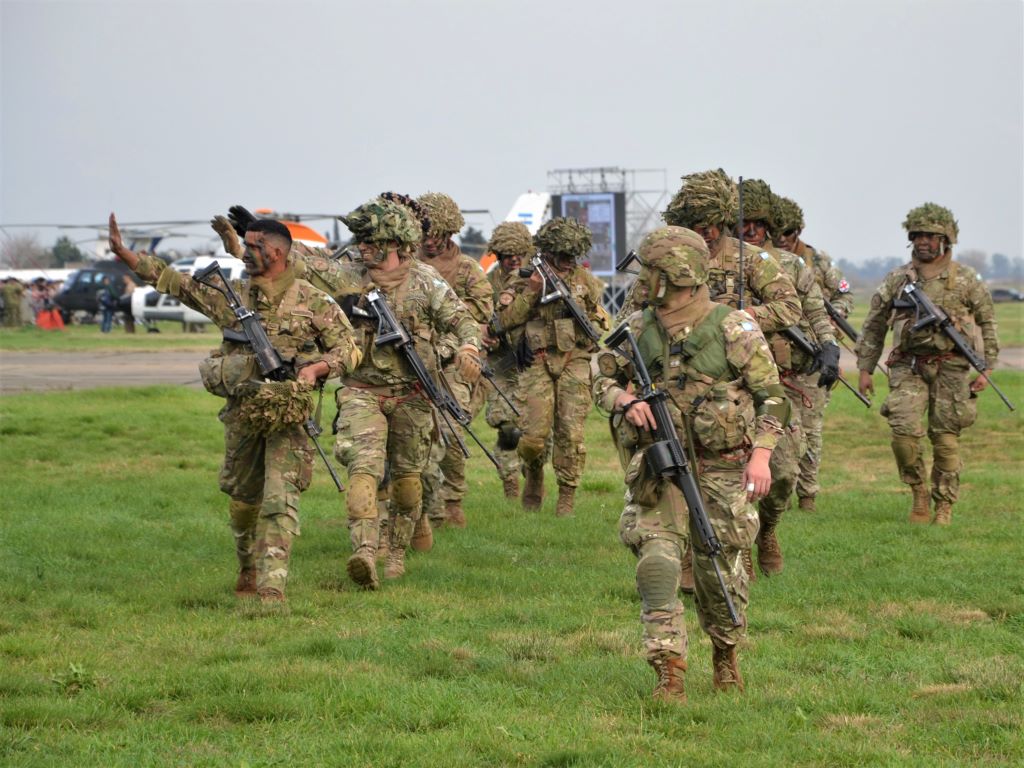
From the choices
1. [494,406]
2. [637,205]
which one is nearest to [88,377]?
[494,406]

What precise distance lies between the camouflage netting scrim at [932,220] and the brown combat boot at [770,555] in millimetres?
3081

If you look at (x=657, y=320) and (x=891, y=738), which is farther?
(x=657, y=320)

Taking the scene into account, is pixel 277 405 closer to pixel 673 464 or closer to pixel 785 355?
pixel 673 464

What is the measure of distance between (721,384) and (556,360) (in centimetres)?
588

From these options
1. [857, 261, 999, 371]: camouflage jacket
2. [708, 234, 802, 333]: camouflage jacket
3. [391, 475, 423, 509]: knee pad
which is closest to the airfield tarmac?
[857, 261, 999, 371]: camouflage jacket

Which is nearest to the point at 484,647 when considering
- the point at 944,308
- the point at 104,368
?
the point at 944,308

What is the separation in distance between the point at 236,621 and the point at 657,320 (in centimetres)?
300

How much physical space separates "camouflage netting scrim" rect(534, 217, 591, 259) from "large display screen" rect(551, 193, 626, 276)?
35.2m

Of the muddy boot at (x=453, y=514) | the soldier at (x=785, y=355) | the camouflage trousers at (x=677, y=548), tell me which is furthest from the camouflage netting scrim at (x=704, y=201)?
the muddy boot at (x=453, y=514)

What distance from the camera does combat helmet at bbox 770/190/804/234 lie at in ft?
35.8

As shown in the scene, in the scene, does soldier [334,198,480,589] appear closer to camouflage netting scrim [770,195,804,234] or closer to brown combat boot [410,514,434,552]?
brown combat boot [410,514,434,552]

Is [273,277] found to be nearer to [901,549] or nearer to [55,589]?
[55,589]

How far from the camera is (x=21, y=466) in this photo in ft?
47.6

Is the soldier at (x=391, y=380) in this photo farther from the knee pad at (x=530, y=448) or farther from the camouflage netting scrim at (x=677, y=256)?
the camouflage netting scrim at (x=677, y=256)
